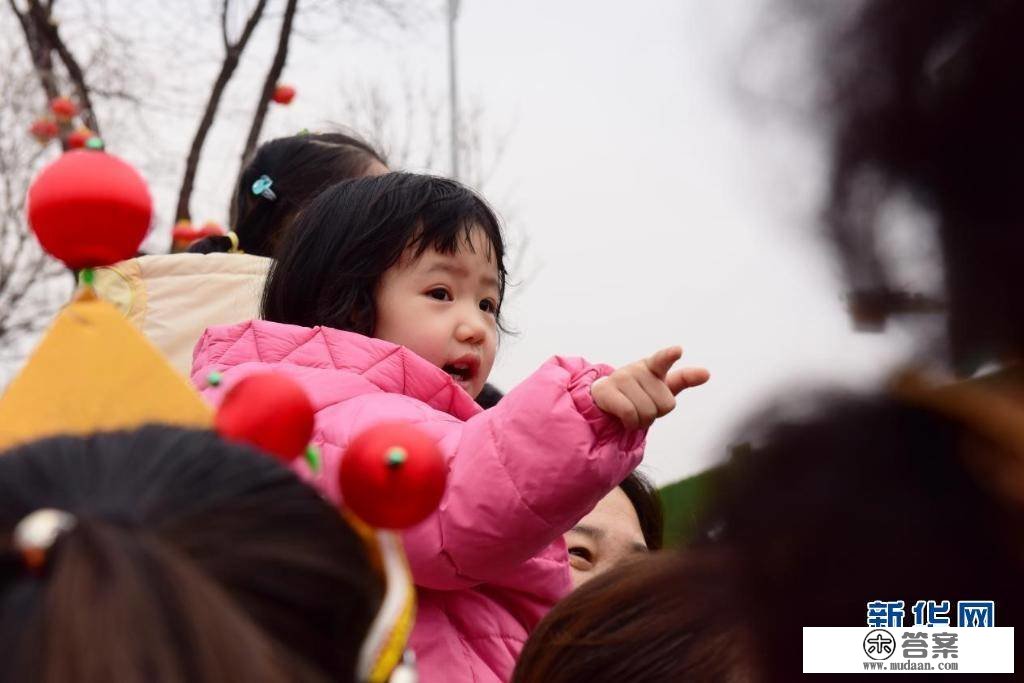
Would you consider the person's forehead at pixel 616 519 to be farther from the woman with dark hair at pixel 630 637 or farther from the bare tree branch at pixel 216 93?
the bare tree branch at pixel 216 93

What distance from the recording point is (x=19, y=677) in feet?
2.08

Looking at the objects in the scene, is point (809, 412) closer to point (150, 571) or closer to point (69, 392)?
point (150, 571)

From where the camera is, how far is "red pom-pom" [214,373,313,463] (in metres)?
0.84

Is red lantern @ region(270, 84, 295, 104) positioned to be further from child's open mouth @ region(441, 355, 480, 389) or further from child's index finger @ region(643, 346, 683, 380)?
child's index finger @ region(643, 346, 683, 380)

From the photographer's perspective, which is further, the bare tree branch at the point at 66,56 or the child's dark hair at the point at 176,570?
the bare tree branch at the point at 66,56

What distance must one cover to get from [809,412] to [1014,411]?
0.32ft

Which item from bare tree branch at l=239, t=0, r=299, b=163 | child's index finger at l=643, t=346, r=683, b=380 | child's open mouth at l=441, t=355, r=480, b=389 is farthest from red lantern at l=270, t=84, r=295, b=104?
child's index finger at l=643, t=346, r=683, b=380

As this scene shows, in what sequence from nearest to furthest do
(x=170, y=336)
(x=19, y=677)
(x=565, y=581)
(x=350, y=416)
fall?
1. (x=19, y=677)
2. (x=350, y=416)
3. (x=565, y=581)
4. (x=170, y=336)

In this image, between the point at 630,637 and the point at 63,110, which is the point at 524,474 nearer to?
the point at 630,637

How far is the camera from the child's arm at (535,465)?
1.33 metres

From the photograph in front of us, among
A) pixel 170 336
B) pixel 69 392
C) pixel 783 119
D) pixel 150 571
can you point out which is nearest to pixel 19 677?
pixel 150 571

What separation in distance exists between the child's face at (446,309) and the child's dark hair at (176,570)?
3.35 ft

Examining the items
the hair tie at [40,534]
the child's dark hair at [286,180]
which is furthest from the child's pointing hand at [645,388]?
the child's dark hair at [286,180]

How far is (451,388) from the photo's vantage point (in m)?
1.75
